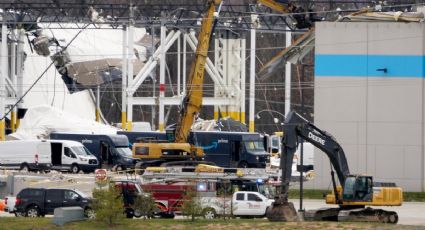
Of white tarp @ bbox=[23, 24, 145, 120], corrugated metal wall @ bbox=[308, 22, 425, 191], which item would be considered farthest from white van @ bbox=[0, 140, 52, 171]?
white tarp @ bbox=[23, 24, 145, 120]

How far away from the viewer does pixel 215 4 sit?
226ft

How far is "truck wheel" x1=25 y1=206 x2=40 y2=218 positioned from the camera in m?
44.9

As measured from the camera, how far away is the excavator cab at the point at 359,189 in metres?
42.5

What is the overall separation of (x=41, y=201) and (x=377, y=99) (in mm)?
19431

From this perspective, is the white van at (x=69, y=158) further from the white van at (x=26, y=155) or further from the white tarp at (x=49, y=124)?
the white tarp at (x=49, y=124)

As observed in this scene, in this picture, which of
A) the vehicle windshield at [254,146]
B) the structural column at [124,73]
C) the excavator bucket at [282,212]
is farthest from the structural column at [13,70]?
the excavator bucket at [282,212]

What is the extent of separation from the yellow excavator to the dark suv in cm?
2077

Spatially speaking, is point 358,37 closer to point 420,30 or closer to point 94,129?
point 420,30

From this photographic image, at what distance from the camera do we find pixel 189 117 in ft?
224

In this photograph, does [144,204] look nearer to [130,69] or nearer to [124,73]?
[124,73]

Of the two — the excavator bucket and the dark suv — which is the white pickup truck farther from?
the dark suv

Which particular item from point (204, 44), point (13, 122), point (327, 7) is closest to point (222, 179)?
point (204, 44)

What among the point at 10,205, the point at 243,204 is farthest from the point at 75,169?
the point at 243,204

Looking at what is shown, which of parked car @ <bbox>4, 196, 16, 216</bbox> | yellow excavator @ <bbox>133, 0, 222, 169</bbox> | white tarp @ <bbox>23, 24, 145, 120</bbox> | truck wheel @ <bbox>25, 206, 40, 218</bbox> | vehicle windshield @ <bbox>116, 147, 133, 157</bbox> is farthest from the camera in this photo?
white tarp @ <bbox>23, 24, 145, 120</bbox>
